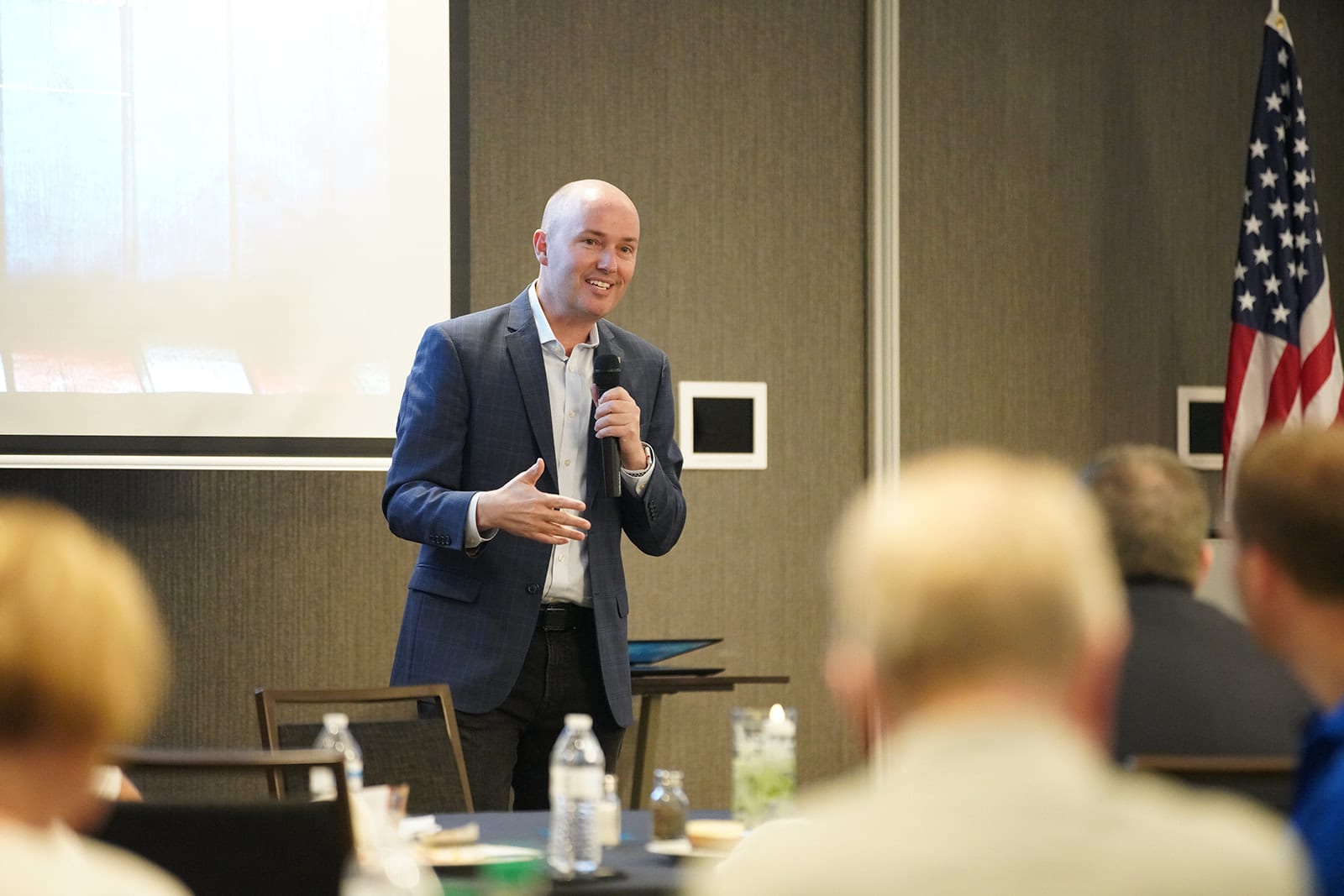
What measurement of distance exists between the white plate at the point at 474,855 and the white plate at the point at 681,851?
0.17 meters

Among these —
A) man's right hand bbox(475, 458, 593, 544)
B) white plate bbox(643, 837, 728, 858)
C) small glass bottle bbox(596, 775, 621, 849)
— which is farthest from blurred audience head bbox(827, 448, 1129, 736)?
man's right hand bbox(475, 458, 593, 544)

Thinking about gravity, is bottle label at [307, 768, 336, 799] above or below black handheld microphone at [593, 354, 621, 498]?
below

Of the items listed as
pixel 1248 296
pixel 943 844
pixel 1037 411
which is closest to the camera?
pixel 943 844

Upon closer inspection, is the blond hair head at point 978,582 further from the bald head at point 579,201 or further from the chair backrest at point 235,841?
the bald head at point 579,201

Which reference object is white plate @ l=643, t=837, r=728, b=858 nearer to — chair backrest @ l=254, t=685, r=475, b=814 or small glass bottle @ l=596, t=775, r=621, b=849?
small glass bottle @ l=596, t=775, r=621, b=849

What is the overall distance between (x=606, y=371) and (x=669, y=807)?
1.26m

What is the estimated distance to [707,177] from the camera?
473 cm

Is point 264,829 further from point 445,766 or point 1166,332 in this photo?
point 1166,332

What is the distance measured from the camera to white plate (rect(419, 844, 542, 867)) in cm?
204

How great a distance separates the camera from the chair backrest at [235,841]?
173cm

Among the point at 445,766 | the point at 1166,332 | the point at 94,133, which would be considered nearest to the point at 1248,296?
the point at 1166,332

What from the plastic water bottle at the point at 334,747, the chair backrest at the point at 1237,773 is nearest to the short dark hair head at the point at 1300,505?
the chair backrest at the point at 1237,773

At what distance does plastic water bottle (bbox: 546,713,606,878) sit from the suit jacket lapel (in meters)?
1.28

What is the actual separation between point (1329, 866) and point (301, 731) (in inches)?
82.7
